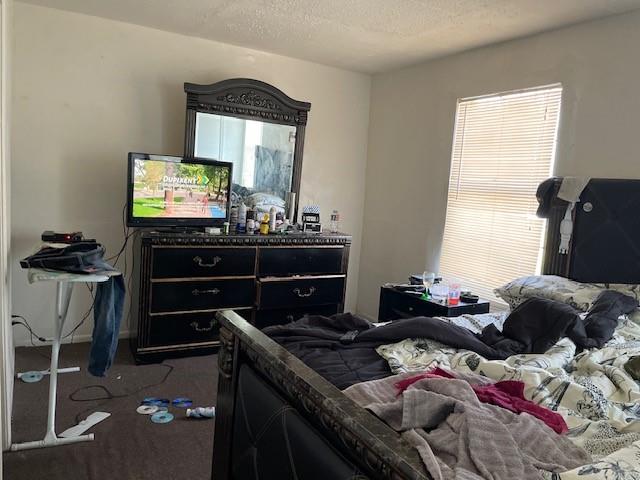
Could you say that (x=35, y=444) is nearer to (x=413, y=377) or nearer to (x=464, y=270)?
(x=413, y=377)

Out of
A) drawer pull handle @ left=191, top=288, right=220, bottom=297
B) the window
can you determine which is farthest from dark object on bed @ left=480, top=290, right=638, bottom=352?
drawer pull handle @ left=191, top=288, right=220, bottom=297

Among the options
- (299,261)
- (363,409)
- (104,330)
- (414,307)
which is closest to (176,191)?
(299,261)

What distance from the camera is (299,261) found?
3.65 m

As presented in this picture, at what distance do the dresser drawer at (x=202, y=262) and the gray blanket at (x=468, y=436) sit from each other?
2229mm

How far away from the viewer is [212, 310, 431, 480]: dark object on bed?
0.95m

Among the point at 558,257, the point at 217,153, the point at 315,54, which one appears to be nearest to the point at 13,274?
the point at 217,153

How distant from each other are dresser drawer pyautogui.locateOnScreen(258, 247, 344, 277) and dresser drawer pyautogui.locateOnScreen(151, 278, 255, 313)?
18 cm

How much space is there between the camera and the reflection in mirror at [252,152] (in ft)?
11.8

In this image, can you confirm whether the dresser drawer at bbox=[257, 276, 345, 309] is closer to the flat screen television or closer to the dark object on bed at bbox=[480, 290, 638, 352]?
the flat screen television

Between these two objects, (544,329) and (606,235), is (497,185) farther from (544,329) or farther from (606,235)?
(544,329)

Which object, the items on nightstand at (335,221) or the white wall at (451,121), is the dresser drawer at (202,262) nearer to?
the items on nightstand at (335,221)

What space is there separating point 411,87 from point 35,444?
11.8 feet

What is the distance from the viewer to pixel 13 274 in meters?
3.26

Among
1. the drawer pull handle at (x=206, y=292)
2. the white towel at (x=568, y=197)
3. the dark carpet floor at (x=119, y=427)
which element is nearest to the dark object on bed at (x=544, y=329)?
the white towel at (x=568, y=197)
